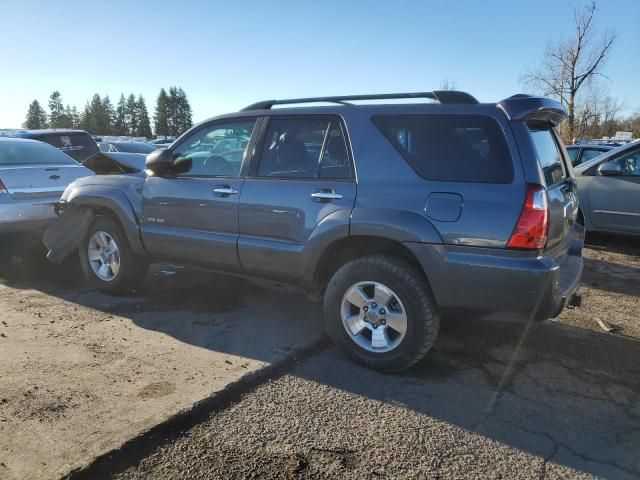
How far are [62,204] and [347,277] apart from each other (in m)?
3.64

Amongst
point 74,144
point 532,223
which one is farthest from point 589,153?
point 74,144

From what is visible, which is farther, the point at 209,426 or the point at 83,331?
the point at 83,331

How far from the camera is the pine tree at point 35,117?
111875 mm

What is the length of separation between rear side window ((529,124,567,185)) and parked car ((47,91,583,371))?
0.02 meters

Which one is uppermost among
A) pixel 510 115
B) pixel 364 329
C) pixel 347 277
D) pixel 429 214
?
pixel 510 115

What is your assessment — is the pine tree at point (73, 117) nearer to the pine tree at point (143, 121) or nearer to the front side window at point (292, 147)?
the pine tree at point (143, 121)

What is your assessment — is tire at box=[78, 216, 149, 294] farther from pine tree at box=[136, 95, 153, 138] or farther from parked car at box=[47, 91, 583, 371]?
pine tree at box=[136, 95, 153, 138]

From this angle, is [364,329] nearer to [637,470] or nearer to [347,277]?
[347,277]

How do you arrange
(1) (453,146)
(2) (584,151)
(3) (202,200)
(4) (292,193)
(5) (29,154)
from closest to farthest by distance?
1. (1) (453,146)
2. (4) (292,193)
3. (3) (202,200)
4. (5) (29,154)
5. (2) (584,151)

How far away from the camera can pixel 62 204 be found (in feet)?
18.8

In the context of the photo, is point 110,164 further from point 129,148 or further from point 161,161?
point 129,148

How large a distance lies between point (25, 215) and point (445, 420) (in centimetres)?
578

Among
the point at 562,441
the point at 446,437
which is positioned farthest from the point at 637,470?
the point at 446,437

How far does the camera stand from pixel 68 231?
566 cm
